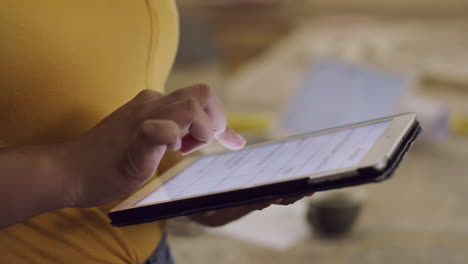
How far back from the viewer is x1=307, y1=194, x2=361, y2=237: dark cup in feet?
3.18

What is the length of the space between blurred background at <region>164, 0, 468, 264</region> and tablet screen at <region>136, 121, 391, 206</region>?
0.93 ft

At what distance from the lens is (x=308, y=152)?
0.51 metres

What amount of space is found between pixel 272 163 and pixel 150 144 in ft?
0.47

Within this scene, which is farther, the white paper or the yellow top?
the white paper

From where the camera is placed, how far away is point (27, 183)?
41cm

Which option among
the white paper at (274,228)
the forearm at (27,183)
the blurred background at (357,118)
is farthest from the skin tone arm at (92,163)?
the white paper at (274,228)

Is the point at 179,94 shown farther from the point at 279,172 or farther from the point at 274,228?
the point at 274,228

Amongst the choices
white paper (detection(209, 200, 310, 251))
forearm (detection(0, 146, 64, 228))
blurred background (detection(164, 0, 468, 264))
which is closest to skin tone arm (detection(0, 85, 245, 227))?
forearm (detection(0, 146, 64, 228))

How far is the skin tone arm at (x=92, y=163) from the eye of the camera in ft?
1.31

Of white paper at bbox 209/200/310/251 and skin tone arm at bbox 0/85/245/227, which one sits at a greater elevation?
skin tone arm at bbox 0/85/245/227

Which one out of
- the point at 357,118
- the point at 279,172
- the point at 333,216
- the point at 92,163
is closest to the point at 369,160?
the point at 279,172

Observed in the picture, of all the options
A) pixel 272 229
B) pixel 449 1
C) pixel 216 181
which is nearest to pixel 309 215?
pixel 272 229

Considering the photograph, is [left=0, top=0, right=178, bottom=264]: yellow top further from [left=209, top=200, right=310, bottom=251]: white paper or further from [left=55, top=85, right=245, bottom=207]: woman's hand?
[left=209, top=200, right=310, bottom=251]: white paper

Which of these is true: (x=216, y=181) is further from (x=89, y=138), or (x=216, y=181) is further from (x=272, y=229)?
(x=272, y=229)
